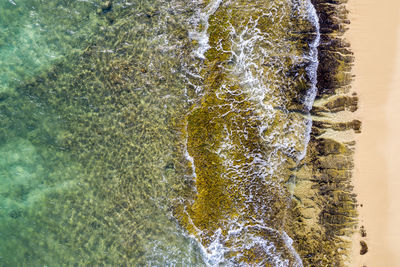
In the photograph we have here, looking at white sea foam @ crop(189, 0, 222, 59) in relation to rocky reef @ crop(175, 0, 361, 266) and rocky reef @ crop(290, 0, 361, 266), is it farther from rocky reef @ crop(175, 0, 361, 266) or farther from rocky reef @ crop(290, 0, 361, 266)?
rocky reef @ crop(290, 0, 361, 266)

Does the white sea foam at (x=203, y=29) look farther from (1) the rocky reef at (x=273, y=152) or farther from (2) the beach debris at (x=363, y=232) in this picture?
(2) the beach debris at (x=363, y=232)

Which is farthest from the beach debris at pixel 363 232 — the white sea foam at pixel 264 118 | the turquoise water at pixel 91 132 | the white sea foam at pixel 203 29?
the white sea foam at pixel 203 29

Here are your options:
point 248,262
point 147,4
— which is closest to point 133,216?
point 248,262

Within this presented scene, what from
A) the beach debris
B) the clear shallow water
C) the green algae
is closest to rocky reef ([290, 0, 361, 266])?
the beach debris

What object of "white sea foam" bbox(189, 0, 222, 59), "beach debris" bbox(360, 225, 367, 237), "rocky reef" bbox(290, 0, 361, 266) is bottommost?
"beach debris" bbox(360, 225, 367, 237)

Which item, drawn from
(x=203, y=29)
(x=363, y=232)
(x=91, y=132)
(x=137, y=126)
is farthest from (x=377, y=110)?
(x=91, y=132)

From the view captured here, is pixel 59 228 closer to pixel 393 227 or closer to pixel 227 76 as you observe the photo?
pixel 227 76
